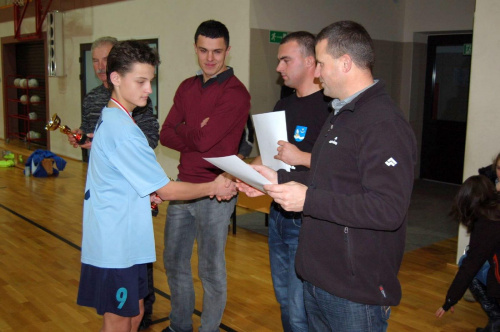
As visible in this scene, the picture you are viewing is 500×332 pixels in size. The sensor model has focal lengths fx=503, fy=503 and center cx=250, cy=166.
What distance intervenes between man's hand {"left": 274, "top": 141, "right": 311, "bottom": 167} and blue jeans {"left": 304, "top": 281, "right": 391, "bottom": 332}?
69cm

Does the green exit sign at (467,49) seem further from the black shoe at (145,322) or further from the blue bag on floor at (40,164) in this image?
the blue bag on floor at (40,164)

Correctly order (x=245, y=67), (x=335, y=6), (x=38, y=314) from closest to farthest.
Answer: (x=38, y=314)
(x=245, y=67)
(x=335, y=6)

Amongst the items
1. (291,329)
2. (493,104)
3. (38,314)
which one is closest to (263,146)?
(291,329)

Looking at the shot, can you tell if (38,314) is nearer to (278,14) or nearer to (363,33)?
(363,33)

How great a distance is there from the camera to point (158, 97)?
26.6ft

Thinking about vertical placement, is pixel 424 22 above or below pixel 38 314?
above

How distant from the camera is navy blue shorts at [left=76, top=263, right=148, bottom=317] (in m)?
2.12

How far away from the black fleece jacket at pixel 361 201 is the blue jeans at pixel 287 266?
0.64 m

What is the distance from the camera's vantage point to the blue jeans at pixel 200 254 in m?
2.82

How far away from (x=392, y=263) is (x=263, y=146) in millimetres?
1099

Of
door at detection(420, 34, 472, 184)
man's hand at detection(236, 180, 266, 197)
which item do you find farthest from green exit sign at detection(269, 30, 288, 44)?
man's hand at detection(236, 180, 266, 197)

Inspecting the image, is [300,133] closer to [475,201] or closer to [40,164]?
[475,201]

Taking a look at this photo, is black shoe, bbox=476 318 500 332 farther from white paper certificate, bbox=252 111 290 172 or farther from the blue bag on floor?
the blue bag on floor

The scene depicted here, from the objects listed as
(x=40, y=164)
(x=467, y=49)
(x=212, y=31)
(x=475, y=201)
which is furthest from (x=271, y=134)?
(x=40, y=164)
